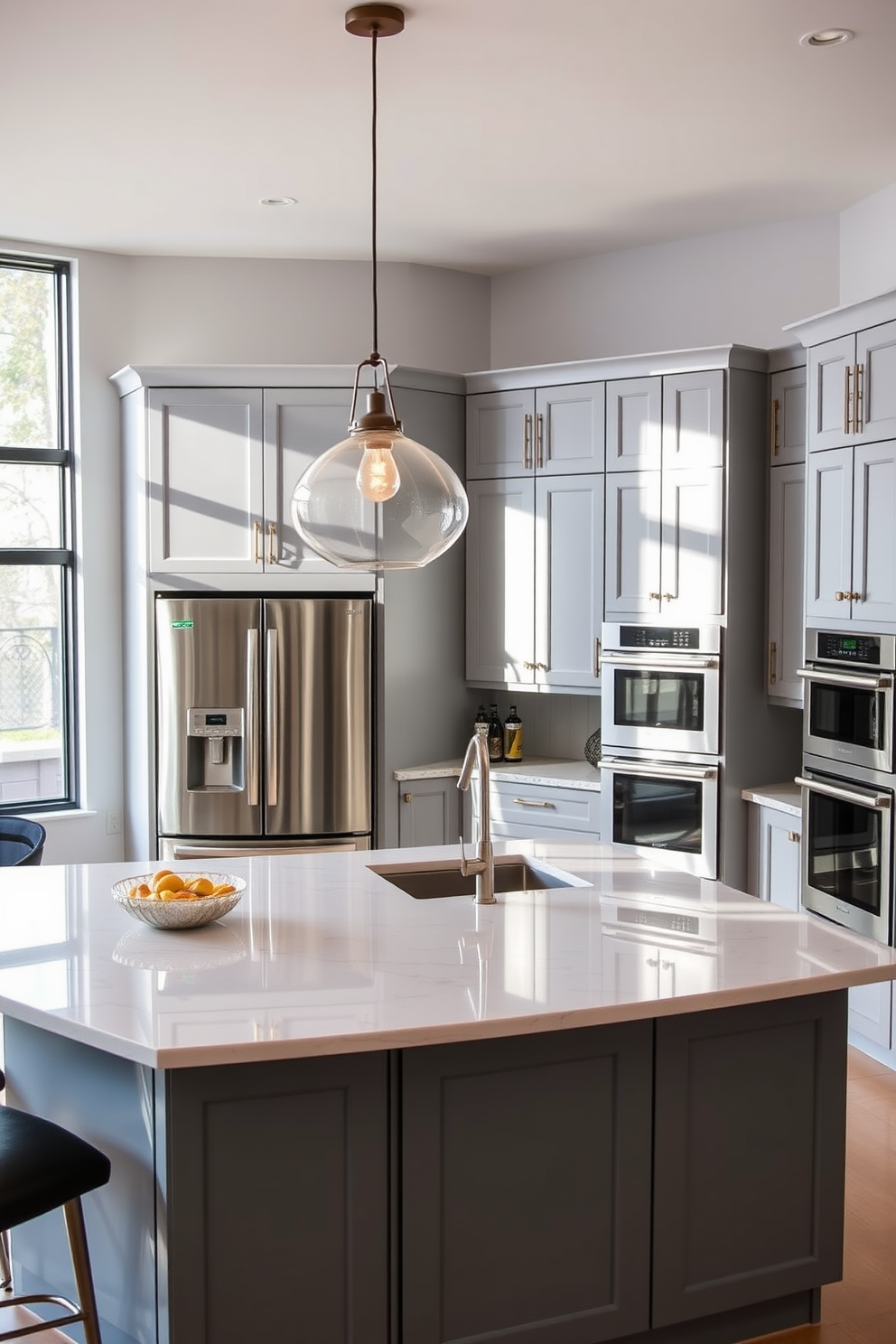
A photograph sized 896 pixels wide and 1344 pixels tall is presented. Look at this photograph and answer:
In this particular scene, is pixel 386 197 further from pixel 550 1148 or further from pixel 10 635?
pixel 550 1148

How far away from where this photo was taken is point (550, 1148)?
93.1 inches

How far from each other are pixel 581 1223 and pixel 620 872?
1.03m

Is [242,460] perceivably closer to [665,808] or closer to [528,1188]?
[665,808]

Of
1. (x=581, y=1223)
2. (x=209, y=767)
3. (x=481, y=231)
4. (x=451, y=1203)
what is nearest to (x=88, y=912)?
(x=451, y=1203)

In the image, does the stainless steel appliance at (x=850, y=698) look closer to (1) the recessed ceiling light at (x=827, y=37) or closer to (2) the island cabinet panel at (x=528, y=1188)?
(1) the recessed ceiling light at (x=827, y=37)

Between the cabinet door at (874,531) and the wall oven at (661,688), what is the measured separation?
739mm

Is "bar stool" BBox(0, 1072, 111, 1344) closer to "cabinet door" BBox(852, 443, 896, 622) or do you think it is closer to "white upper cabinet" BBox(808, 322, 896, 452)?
"cabinet door" BBox(852, 443, 896, 622)

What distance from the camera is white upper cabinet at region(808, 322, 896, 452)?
392 centimetres

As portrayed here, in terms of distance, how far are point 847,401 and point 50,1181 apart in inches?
131

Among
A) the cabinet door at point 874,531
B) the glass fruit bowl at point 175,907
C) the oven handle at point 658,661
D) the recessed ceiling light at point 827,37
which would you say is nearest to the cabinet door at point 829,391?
the cabinet door at point 874,531

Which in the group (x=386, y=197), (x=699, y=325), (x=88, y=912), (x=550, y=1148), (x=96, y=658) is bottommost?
(x=550, y=1148)

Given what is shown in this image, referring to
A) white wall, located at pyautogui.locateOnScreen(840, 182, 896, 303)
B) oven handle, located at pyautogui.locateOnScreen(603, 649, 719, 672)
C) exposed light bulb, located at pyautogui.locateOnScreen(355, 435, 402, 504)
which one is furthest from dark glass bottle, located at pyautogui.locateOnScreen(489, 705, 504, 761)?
exposed light bulb, located at pyautogui.locateOnScreen(355, 435, 402, 504)

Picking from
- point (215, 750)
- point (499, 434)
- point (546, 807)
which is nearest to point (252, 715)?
point (215, 750)

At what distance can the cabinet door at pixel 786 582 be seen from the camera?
4625 millimetres
